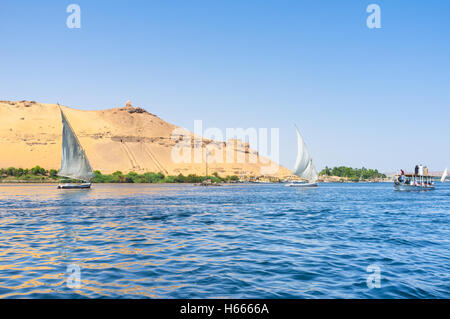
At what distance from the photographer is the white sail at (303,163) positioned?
3461 inches

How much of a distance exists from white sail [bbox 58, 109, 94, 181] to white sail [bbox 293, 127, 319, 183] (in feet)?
154

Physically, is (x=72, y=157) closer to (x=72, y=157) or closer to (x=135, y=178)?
(x=72, y=157)

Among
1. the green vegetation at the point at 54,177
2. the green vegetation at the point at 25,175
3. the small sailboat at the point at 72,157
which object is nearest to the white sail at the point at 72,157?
the small sailboat at the point at 72,157

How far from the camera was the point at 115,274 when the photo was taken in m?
10.5

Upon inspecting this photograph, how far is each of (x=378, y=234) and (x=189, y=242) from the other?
407 inches

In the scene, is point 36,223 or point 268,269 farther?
point 36,223

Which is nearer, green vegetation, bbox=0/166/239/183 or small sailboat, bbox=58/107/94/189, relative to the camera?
small sailboat, bbox=58/107/94/189

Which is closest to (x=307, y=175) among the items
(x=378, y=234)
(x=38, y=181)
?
(x=378, y=234)

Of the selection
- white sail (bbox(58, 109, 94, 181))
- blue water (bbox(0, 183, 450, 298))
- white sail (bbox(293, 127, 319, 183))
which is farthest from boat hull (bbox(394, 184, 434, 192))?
blue water (bbox(0, 183, 450, 298))

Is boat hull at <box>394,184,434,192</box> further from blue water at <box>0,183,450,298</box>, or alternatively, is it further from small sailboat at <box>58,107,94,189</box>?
blue water at <box>0,183,450,298</box>

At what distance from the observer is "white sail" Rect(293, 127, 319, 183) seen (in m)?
87.9

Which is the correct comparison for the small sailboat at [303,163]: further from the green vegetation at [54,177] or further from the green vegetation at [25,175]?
the green vegetation at [25,175]
